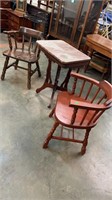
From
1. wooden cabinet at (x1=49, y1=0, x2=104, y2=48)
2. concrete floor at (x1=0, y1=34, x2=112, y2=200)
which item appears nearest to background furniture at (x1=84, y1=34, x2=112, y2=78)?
wooden cabinet at (x1=49, y1=0, x2=104, y2=48)

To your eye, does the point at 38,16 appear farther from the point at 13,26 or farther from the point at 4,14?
the point at 4,14

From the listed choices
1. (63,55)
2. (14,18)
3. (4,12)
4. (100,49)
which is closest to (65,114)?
(63,55)

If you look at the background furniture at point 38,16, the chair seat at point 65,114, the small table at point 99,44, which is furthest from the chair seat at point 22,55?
the background furniture at point 38,16

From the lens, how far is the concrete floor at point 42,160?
1542mm

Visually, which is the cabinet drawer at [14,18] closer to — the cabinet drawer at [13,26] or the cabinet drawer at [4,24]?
the cabinet drawer at [13,26]

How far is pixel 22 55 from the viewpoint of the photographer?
269 cm

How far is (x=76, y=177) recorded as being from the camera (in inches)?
66.6

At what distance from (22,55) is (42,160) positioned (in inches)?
62.8

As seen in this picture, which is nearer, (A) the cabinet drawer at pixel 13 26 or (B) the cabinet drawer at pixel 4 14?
(A) the cabinet drawer at pixel 13 26

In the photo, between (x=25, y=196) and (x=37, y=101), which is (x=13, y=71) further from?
(x=25, y=196)

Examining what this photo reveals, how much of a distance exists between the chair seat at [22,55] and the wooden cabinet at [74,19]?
4.15 feet

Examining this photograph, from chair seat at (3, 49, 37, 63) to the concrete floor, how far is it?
55cm

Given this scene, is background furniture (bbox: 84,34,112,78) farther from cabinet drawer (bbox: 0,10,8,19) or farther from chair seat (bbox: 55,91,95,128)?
cabinet drawer (bbox: 0,10,8,19)

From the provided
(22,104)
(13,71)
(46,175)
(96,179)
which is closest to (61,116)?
(46,175)
